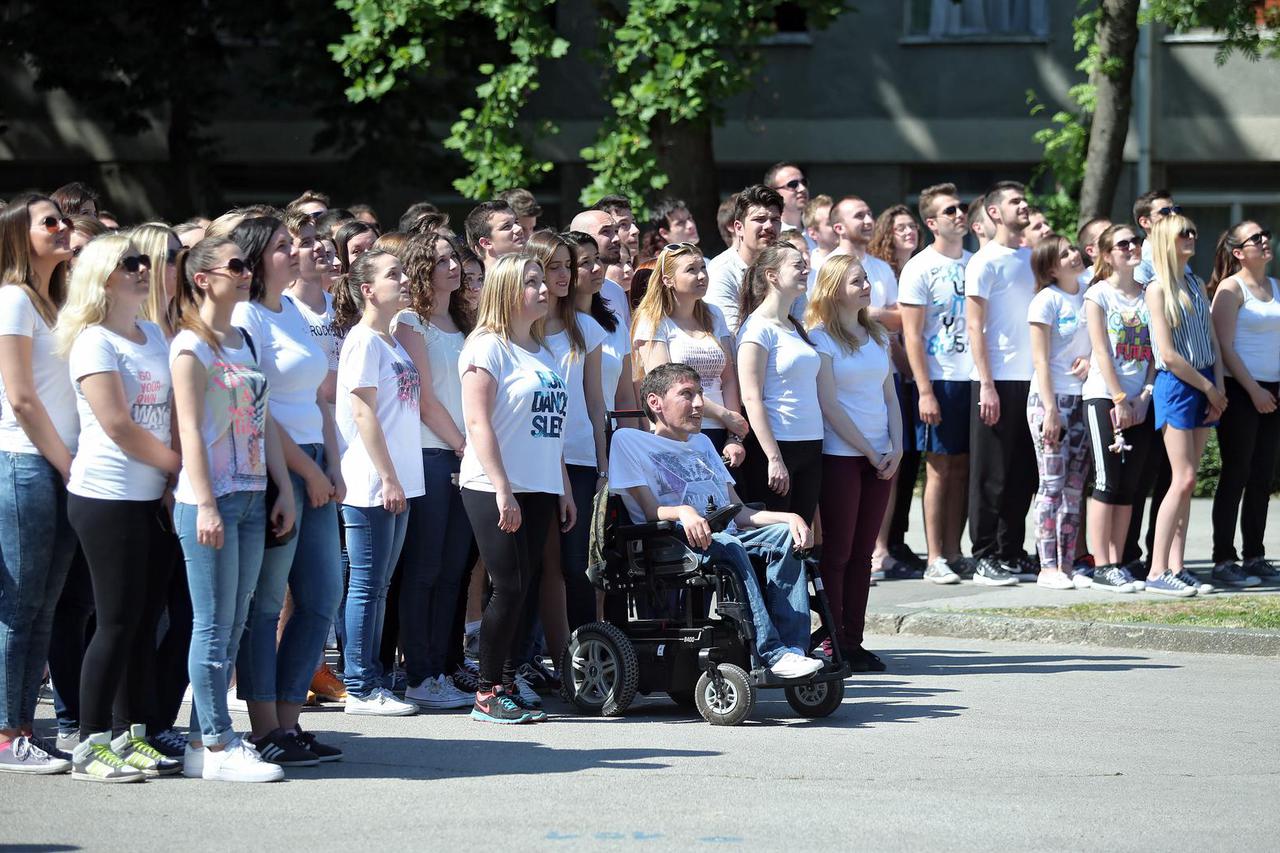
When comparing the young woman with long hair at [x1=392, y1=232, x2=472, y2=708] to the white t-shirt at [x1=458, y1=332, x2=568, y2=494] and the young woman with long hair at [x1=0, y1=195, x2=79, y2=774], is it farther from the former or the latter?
the young woman with long hair at [x1=0, y1=195, x2=79, y2=774]

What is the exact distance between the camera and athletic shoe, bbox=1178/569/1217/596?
1122cm

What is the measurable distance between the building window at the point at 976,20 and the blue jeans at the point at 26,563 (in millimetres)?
20745

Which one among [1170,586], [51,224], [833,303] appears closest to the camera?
[51,224]

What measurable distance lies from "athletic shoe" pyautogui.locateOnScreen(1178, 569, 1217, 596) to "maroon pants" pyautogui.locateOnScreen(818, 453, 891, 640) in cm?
280

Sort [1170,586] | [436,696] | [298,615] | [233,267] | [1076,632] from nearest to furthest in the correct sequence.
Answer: [233,267] < [298,615] < [436,696] < [1076,632] < [1170,586]

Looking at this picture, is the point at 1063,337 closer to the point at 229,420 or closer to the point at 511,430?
the point at 511,430

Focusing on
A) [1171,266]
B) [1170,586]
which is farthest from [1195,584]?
[1171,266]

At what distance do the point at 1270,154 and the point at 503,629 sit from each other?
20762 mm

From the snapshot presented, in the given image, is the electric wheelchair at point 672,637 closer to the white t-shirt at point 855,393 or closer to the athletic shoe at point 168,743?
the white t-shirt at point 855,393

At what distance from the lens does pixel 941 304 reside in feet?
39.2

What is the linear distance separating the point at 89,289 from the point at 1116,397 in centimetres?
672

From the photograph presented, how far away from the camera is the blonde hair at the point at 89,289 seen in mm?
6371

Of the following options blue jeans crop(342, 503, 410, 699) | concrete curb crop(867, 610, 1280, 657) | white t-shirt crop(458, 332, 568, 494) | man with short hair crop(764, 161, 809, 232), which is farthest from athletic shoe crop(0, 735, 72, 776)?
man with short hair crop(764, 161, 809, 232)

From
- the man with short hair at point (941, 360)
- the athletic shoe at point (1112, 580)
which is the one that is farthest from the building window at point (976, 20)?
the athletic shoe at point (1112, 580)
